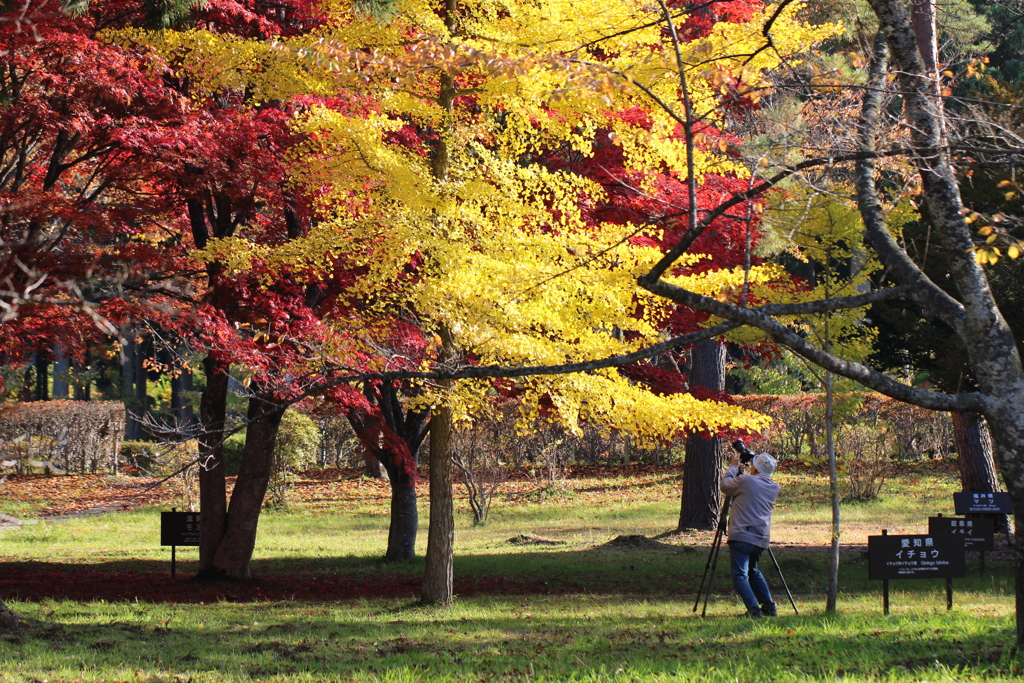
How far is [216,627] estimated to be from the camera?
8742 mm

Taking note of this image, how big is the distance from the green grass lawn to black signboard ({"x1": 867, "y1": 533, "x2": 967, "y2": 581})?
0.36 meters

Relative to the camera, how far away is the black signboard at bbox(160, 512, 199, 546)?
1209 centimetres

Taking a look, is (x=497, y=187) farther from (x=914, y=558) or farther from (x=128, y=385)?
(x=128, y=385)

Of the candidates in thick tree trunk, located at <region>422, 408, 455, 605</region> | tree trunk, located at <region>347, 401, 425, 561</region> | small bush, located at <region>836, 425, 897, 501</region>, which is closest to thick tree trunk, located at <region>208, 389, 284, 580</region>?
tree trunk, located at <region>347, 401, 425, 561</region>

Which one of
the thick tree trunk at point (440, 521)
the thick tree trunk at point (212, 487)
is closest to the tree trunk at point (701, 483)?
the thick tree trunk at point (440, 521)

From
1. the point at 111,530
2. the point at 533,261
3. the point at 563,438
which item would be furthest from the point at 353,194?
the point at 563,438

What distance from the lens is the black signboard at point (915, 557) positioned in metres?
8.12

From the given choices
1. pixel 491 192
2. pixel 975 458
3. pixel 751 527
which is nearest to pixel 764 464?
pixel 751 527

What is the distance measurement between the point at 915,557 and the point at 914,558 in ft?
0.05

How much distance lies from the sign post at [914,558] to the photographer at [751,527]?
3.02 feet

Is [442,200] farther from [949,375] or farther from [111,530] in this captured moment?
[111,530]

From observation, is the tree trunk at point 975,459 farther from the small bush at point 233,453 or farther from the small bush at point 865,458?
the small bush at point 233,453

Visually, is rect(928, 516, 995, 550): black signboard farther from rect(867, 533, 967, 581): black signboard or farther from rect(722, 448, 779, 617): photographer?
rect(722, 448, 779, 617): photographer

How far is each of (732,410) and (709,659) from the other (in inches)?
137
